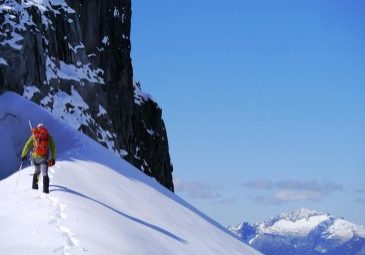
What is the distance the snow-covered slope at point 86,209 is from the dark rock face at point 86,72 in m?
7.56

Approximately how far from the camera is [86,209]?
17.9 metres

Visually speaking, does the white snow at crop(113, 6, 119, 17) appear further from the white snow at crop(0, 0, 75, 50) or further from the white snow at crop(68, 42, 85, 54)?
the white snow at crop(0, 0, 75, 50)

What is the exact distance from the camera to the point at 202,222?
26.5 m

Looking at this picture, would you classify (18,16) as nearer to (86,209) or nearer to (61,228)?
(86,209)

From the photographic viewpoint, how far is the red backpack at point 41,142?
20.0 metres

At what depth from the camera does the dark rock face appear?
4166cm

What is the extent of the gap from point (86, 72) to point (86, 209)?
148ft

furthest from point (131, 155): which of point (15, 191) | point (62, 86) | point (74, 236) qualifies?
point (74, 236)

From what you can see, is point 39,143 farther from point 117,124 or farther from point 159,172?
point 159,172

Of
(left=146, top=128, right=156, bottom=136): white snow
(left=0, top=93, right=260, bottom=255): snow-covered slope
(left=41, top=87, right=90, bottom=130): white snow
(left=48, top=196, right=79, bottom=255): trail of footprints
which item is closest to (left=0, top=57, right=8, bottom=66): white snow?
(left=0, top=93, right=260, bottom=255): snow-covered slope

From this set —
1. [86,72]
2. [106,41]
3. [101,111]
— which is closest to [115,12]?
[106,41]

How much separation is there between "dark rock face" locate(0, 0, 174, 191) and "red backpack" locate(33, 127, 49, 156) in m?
14.9

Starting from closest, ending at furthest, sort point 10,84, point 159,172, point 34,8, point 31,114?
point 31,114 → point 10,84 → point 34,8 → point 159,172

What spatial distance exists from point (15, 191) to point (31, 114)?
9.14 metres
